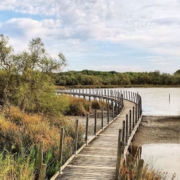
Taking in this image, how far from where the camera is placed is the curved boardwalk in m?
10.2

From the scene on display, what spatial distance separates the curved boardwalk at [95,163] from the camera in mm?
10242

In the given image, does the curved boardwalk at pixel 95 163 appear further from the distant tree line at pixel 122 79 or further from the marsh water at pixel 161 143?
the distant tree line at pixel 122 79

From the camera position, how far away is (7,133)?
13758 mm

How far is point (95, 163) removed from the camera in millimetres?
11633

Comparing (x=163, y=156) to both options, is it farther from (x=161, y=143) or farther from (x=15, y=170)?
(x=15, y=170)

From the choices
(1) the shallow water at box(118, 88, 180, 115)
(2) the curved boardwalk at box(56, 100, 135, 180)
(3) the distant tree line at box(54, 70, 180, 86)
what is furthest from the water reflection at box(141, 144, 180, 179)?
(3) the distant tree line at box(54, 70, 180, 86)

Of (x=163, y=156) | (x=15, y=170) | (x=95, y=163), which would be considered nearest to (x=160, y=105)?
(x=163, y=156)

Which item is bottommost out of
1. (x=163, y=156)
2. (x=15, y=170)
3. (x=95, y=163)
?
(x=163, y=156)

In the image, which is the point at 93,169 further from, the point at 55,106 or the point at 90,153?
the point at 55,106

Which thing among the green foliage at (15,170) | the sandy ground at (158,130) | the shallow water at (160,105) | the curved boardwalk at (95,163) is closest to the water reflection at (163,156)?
the sandy ground at (158,130)

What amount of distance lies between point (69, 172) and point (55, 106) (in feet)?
50.5

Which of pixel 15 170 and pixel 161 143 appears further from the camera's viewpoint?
pixel 161 143

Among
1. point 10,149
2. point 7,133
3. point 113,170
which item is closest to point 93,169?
point 113,170

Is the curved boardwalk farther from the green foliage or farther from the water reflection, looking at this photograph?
the water reflection
